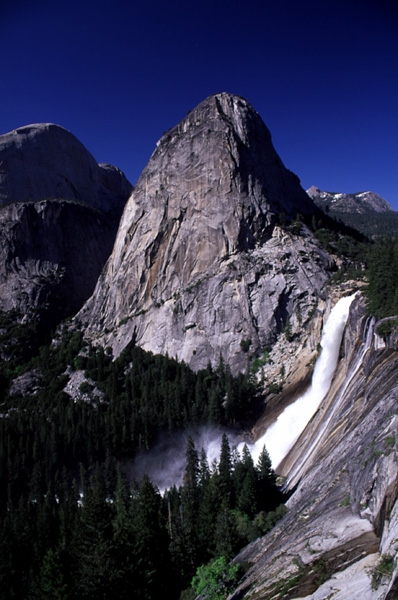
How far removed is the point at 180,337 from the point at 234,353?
13027 mm

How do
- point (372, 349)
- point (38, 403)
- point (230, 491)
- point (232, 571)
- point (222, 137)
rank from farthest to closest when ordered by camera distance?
point (222, 137), point (38, 403), point (230, 491), point (372, 349), point (232, 571)

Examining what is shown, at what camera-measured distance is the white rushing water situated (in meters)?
46.3

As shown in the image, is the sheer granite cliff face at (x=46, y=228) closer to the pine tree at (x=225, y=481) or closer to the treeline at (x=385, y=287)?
the pine tree at (x=225, y=481)

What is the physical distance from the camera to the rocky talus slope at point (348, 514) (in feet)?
42.8

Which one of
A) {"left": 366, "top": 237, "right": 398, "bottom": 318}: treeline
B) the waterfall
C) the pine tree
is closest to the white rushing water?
the pine tree

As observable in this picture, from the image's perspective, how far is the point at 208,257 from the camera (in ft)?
266

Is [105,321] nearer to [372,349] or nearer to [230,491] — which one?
[230,491]

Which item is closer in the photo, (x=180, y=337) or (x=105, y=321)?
(x=180, y=337)

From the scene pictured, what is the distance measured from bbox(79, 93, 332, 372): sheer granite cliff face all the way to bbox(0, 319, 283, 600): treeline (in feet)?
22.0

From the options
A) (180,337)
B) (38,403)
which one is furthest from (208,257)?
(38,403)

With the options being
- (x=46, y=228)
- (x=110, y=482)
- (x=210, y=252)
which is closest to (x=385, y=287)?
(x=110, y=482)

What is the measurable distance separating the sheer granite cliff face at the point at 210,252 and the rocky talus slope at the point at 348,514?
3919 cm

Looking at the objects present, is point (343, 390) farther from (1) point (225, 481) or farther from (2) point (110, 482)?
(2) point (110, 482)

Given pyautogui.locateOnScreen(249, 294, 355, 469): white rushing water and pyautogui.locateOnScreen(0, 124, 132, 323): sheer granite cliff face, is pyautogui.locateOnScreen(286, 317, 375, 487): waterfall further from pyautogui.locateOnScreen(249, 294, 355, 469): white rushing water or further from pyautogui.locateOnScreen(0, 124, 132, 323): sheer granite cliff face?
pyautogui.locateOnScreen(0, 124, 132, 323): sheer granite cliff face
